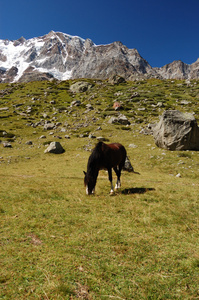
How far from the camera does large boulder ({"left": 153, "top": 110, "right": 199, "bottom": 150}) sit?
1015 inches

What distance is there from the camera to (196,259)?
4293 mm

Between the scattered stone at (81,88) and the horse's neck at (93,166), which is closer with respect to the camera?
the horse's neck at (93,166)

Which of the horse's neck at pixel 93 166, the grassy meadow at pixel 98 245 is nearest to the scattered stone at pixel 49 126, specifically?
the grassy meadow at pixel 98 245

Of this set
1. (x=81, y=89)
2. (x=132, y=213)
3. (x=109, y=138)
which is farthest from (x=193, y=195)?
(x=81, y=89)

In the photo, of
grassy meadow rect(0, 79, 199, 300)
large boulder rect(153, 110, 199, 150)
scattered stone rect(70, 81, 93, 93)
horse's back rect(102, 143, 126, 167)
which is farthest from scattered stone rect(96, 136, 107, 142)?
scattered stone rect(70, 81, 93, 93)

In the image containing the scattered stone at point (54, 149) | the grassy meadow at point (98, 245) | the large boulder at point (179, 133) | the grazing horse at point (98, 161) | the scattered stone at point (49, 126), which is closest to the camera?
the grassy meadow at point (98, 245)

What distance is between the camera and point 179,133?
84.9 feet

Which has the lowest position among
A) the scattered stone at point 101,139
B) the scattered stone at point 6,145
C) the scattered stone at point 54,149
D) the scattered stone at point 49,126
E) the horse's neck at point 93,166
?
the horse's neck at point 93,166

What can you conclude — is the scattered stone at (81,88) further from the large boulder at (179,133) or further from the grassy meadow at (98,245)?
the grassy meadow at (98,245)

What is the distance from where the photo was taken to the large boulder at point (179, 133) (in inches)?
1015

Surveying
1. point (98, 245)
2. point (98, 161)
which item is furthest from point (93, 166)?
point (98, 245)

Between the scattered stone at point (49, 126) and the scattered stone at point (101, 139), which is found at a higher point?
the scattered stone at point (49, 126)

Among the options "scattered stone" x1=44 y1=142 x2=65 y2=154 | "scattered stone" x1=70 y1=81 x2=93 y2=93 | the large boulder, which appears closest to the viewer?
the large boulder

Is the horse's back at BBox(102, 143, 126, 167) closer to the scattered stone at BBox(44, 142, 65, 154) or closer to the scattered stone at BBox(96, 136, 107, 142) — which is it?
the scattered stone at BBox(44, 142, 65, 154)
